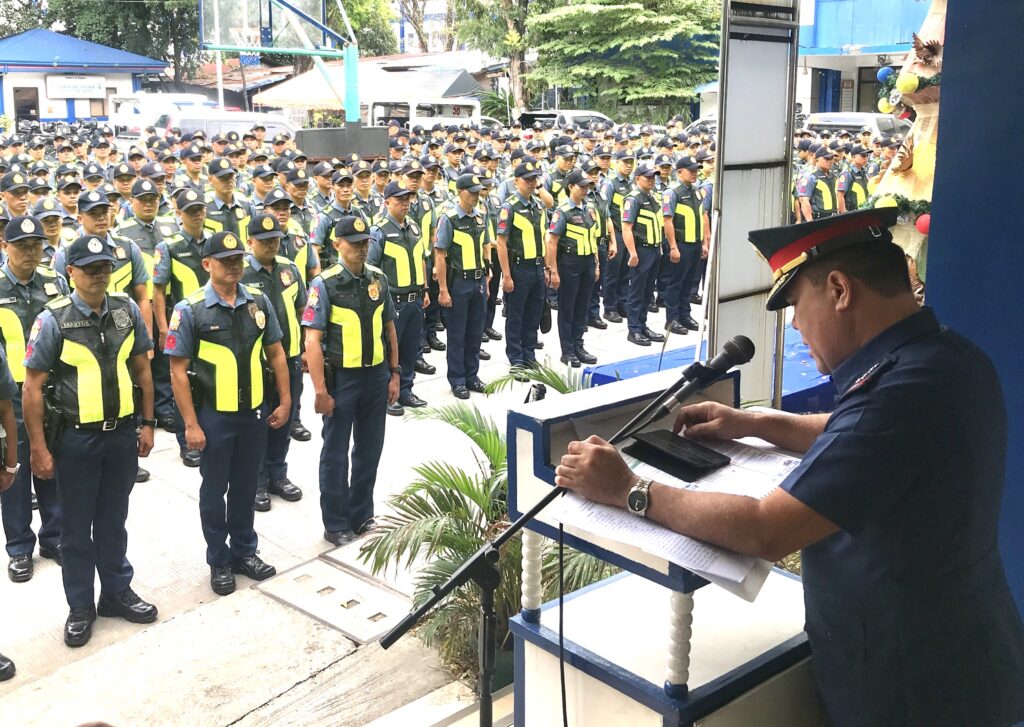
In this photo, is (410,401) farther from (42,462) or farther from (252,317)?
(42,462)

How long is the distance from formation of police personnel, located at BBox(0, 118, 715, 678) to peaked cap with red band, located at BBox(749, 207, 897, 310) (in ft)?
12.9

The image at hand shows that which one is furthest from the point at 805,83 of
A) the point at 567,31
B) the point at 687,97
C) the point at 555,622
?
the point at 555,622

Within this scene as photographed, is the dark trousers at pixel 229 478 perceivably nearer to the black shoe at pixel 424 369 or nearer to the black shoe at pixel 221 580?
the black shoe at pixel 221 580

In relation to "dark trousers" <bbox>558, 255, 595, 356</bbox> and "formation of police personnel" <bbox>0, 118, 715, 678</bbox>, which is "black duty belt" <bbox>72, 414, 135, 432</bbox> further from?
"dark trousers" <bbox>558, 255, 595, 356</bbox>

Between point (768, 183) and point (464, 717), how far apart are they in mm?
3068

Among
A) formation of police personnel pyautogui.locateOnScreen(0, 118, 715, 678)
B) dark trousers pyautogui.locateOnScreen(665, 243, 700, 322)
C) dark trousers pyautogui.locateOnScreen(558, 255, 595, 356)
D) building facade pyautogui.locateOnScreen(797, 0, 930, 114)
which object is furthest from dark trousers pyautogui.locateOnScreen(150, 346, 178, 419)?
building facade pyautogui.locateOnScreen(797, 0, 930, 114)

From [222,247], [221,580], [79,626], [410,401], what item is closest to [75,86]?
[410,401]

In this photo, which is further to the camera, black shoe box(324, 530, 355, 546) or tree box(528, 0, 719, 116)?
tree box(528, 0, 719, 116)

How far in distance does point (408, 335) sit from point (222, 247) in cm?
347

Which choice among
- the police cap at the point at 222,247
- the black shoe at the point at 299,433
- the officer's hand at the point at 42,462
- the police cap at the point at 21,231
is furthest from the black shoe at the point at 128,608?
the black shoe at the point at 299,433

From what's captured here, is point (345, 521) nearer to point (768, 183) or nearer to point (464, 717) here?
point (464, 717)

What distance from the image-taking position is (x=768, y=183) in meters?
5.46

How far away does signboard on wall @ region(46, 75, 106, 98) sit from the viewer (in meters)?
40.2

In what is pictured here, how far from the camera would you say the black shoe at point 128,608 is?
550 centimetres
